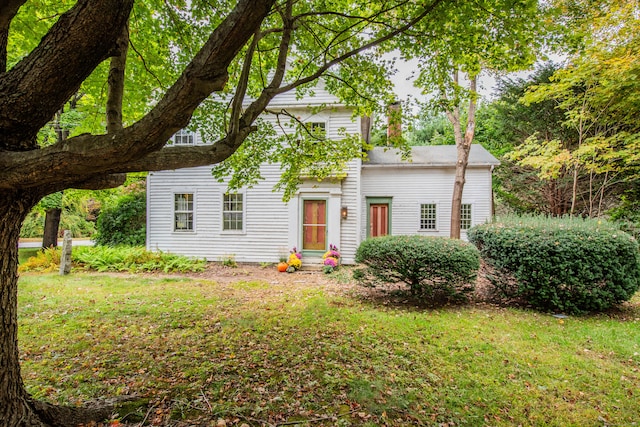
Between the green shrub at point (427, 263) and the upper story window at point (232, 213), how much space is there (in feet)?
21.6

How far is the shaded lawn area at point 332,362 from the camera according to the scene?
2738 mm

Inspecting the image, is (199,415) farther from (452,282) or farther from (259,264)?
(259,264)

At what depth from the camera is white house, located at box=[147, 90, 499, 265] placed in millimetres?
10742

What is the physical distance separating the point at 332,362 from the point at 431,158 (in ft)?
37.4

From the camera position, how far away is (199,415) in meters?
2.60

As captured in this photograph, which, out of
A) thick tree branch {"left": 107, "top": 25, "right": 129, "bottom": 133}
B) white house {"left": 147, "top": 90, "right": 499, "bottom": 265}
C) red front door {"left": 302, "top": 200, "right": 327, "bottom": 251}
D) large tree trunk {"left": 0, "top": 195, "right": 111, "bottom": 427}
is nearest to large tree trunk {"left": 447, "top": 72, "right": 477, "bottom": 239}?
white house {"left": 147, "top": 90, "right": 499, "bottom": 265}

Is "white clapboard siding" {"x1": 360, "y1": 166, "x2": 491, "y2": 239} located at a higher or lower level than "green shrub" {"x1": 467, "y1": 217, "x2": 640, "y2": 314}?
higher

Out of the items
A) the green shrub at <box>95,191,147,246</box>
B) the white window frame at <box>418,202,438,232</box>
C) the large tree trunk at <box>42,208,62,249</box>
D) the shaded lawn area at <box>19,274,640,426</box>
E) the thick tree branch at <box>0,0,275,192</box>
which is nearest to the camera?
the thick tree branch at <box>0,0,275,192</box>

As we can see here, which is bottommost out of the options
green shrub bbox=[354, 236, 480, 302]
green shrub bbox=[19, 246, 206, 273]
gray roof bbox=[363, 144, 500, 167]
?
green shrub bbox=[19, 246, 206, 273]

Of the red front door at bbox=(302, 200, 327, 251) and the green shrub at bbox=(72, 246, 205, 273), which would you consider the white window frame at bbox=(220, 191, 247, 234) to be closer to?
the green shrub at bbox=(72, 246, 205, 273)

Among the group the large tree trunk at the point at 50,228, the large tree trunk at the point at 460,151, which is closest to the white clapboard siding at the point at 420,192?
the large tree trunk at the point at 460,151

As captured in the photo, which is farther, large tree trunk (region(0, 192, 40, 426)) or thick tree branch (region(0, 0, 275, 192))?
large tree trunk (region(0, 192, 40, 426))

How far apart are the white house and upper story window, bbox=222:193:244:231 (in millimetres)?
37

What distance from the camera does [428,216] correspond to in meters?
12.8
